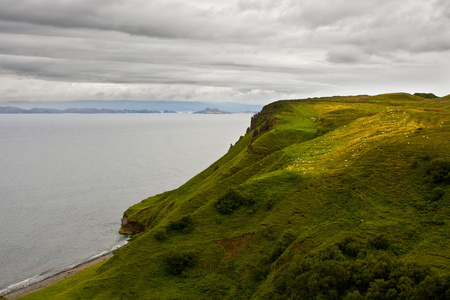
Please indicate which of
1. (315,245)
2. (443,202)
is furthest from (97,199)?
(443,202)

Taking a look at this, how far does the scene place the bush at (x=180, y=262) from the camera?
1933 inches

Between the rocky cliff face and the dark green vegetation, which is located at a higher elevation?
the dark green vegetation

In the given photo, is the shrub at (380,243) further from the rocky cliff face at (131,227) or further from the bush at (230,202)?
the rocky cliff face at (131,227)

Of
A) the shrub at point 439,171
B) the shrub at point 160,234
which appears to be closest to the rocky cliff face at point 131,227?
the shrub at point 160,234

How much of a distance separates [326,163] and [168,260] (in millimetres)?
32811

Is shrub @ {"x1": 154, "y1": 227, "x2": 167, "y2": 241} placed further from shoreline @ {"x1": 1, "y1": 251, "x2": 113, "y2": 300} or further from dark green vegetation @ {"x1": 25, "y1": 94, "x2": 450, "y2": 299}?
shoreline @ {"x1": 1, "y1": 251, "x2": 113, "y2": 300}

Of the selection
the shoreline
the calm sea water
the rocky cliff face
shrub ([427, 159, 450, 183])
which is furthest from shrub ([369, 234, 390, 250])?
the rocky cliff face

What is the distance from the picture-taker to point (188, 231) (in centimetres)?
5616

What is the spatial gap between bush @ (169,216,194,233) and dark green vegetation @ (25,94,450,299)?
0.17 meters

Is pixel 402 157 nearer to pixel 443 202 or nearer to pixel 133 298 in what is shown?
pixel 443 202

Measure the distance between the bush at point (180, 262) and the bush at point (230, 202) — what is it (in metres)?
10.6

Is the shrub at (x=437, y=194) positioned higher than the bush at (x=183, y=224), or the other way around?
the shrub at (x=437, y=194)

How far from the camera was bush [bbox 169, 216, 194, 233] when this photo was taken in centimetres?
5688

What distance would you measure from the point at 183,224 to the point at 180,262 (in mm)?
9034
